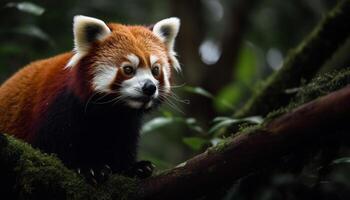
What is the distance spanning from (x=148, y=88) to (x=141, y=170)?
0.63 meters

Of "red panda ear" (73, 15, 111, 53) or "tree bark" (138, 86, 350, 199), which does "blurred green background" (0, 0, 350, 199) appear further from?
"tree bark" (138, 86, 350, 199)

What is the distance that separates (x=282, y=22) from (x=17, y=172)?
24.2ft

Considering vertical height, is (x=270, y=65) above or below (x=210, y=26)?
below

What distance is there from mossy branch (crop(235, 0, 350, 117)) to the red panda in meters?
1.45

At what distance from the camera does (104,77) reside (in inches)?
179

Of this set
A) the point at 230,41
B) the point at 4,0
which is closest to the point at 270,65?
the point at 230,41

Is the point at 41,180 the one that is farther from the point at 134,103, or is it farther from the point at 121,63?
the point at 121,63

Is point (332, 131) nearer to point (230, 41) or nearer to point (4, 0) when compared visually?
point (4, 0)

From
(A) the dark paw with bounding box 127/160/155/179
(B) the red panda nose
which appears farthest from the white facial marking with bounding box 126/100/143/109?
(A) the dark paw with bounding box 127/160/155/179

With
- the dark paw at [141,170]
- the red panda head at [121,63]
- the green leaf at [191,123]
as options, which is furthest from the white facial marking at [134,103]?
the green leaf at [191,123]

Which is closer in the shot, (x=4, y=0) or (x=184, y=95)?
(x=4, y=0)

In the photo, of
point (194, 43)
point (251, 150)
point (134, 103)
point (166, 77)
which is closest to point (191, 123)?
point (166, 77)

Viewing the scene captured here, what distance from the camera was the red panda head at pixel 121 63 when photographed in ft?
14.6

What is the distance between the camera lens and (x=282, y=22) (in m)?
10.3
